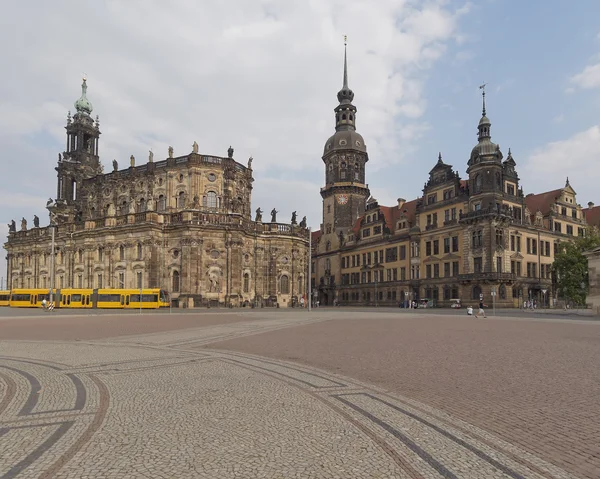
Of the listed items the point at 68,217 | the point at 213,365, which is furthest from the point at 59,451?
the point at 68,217

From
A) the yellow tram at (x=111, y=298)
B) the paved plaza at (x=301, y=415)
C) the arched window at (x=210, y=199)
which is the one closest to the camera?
the paved plaza at (x=301, y=415)

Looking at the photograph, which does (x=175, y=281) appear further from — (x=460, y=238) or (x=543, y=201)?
(x=543, y=201)

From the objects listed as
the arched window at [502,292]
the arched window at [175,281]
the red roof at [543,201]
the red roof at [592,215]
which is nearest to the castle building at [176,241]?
the arched window at [175,281]

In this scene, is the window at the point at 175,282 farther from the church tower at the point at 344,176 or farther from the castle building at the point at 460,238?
the church tower at the point at 344,176

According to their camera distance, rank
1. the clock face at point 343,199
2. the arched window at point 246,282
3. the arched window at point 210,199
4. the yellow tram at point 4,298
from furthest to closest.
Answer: the clock face at point 343,199 < the arched window at point 210,199 < the arched window at point 246,282 < the yellow tram at point 4,298

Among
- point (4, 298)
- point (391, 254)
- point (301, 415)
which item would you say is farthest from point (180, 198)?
point (301, 415)

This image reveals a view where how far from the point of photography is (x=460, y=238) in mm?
60281

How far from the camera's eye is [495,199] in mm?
56906

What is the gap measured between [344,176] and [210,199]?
2987 centimetres

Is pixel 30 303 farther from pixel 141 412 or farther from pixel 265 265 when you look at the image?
pixel 141 412

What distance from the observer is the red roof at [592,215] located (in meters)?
70.9

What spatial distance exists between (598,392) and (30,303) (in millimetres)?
63399

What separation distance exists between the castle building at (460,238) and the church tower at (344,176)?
26 cm

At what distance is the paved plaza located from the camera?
4645mm
